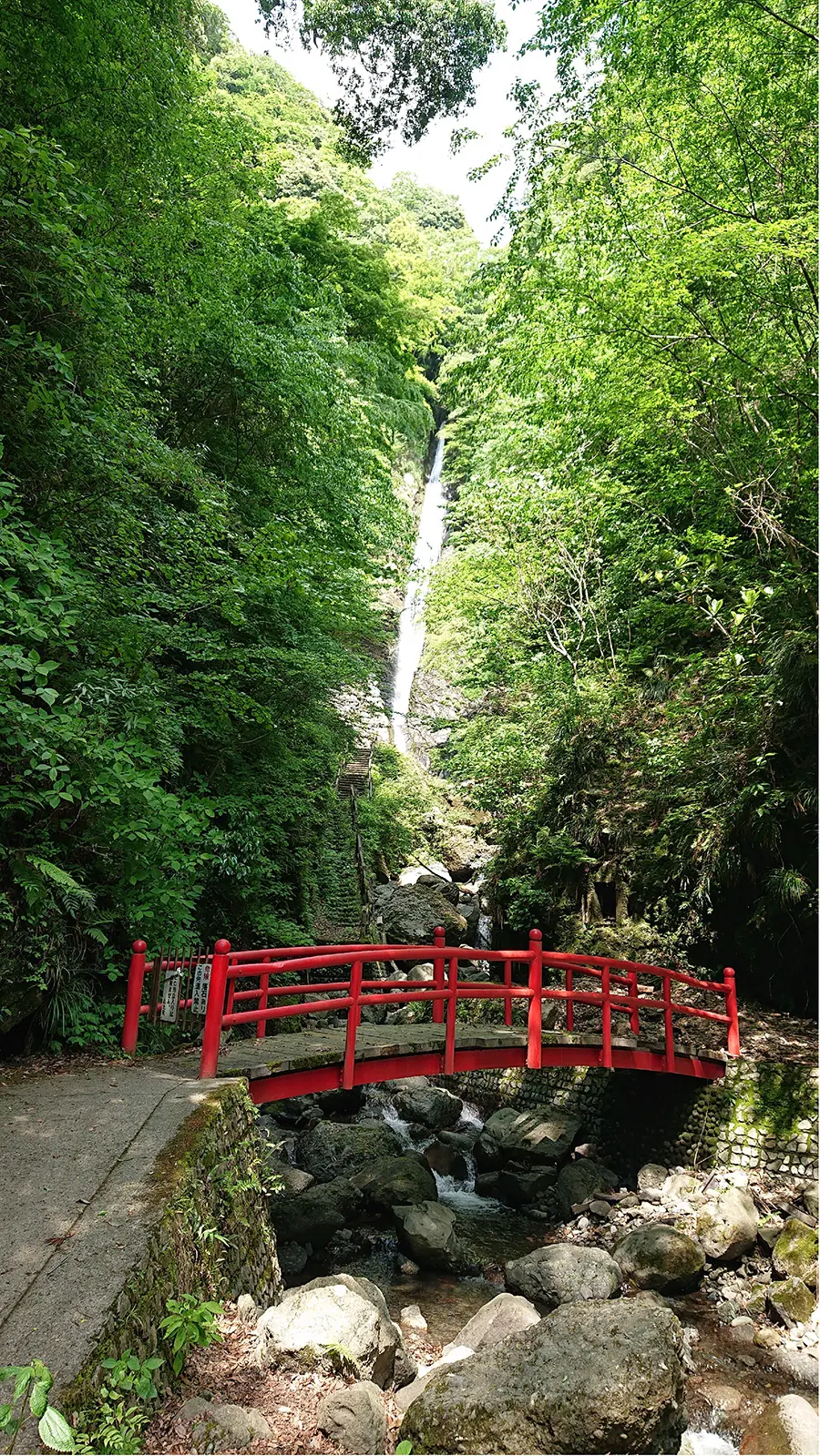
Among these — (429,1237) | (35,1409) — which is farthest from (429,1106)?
(35,1409)

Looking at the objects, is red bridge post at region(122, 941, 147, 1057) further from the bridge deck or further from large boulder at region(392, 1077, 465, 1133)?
large boulder at region(392, 1077, 465, 1133)

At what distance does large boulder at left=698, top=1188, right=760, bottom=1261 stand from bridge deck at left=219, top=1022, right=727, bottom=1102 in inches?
54.6

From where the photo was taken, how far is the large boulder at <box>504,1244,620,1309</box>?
587 cm

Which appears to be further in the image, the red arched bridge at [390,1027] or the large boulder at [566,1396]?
the red arched bridge at [390,1027]

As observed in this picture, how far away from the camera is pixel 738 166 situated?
336 inches

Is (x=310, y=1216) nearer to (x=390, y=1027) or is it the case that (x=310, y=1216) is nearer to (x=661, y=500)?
(x=390, y=1027)

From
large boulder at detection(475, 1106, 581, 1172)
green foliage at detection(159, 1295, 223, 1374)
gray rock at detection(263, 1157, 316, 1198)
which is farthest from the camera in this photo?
large boulder at detection(475, 1106, 581, 1172)

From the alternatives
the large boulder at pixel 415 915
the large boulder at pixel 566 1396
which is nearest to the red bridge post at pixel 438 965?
the large boulder at pixel 566 1396

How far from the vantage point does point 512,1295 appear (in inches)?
210

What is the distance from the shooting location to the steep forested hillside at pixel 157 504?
5125 mm

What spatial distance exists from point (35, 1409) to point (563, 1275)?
527 cm

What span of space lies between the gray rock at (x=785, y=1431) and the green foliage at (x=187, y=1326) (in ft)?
12.1

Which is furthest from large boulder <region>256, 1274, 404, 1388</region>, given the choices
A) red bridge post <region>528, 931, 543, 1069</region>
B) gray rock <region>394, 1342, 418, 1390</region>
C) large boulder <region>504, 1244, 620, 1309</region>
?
red bridge post <region>528, 931, 543, 1069</region>

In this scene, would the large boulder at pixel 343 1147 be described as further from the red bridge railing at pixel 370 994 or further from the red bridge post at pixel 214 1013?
the red bridge post at pixel 214 1013
